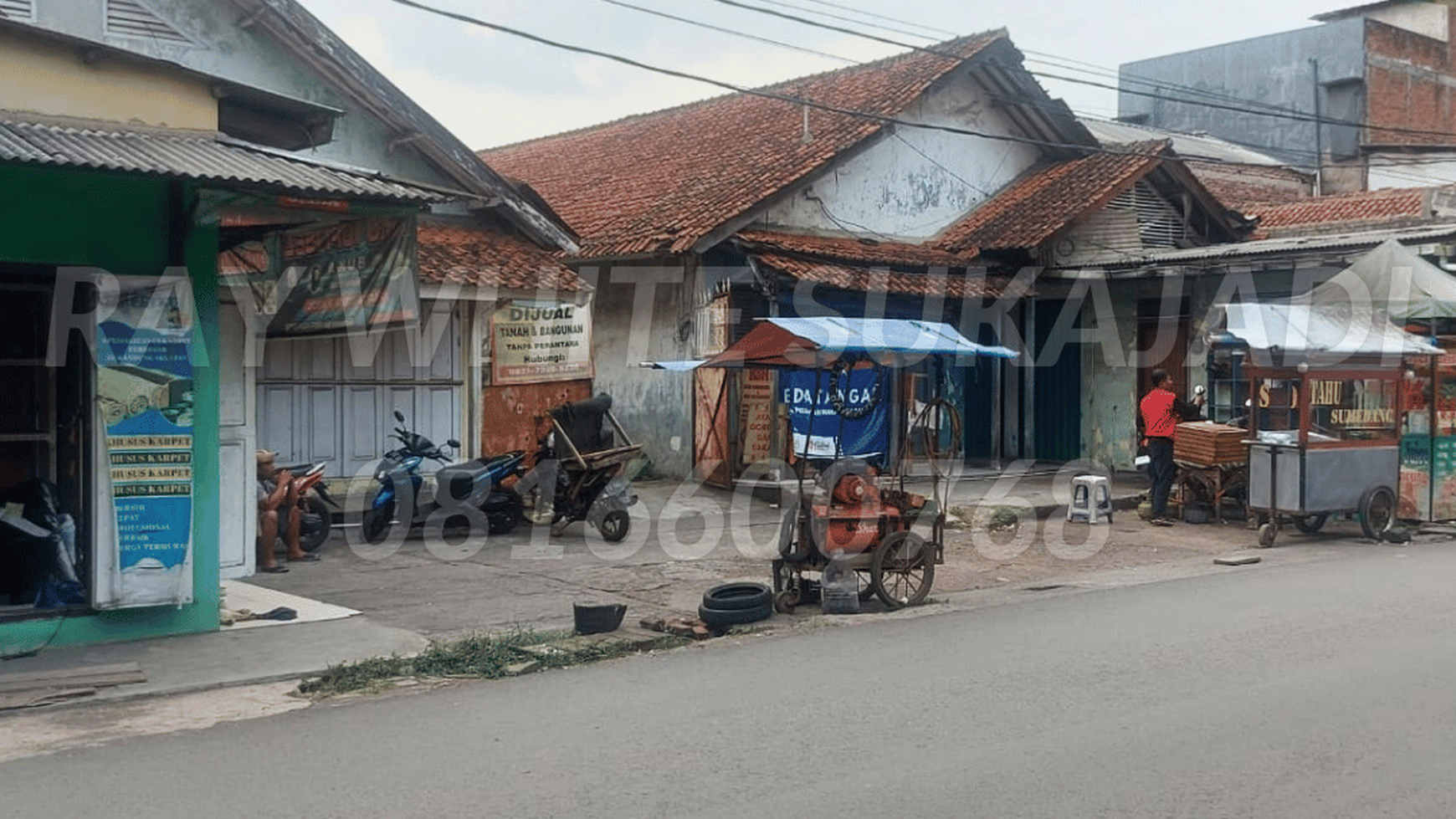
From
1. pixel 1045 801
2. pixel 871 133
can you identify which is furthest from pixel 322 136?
pixel 871 133

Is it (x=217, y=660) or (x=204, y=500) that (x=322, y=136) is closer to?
(x=204, y=500)

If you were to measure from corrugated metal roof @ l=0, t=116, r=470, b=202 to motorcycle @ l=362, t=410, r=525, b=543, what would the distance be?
506 cm

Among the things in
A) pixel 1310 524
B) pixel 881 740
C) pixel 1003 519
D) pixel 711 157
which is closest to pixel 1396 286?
pixel 1310 524

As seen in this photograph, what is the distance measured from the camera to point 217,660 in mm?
9062

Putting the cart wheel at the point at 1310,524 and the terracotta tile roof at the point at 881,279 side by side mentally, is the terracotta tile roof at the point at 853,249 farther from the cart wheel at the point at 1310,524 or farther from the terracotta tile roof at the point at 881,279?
the cart wheel at the point at 1310,524

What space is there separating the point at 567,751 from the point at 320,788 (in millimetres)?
1156

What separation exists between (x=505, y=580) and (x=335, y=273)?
3.16 m

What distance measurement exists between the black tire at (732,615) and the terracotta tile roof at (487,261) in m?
7.12

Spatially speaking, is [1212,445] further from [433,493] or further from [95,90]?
[95,90]

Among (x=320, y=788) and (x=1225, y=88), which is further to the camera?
(x=1225, y=88)

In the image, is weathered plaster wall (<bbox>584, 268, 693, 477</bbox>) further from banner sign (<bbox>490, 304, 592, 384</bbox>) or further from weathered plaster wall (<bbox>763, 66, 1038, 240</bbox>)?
weathered plaster wall (<bbox>763, 66, 1038, 240</bbox>)

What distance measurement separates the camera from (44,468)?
9875 mm

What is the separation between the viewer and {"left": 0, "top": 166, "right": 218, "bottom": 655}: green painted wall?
901cm

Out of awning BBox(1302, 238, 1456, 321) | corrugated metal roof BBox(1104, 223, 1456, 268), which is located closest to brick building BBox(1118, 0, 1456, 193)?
corrugated metal roof BBox(1104, 223, 1456, 268)
